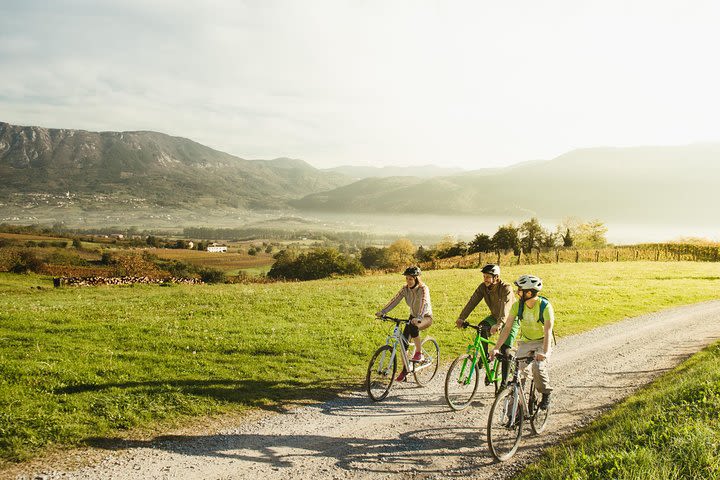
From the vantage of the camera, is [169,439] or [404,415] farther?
[404,415]

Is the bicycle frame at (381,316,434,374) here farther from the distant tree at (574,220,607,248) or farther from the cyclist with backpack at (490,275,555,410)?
the distant tree at (574,220,607,248)

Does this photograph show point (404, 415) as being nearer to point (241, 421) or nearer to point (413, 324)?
point (413, 324)

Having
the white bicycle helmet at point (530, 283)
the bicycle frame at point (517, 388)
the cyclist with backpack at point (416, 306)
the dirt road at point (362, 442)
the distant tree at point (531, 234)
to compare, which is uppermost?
the distant tree at point (531, 234)

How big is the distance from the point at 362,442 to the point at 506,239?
283 feet

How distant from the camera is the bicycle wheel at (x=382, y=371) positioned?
12219 mm

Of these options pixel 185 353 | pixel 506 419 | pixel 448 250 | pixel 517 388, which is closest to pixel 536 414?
pixel 506 419

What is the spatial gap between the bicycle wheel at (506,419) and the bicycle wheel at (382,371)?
3.25 metres

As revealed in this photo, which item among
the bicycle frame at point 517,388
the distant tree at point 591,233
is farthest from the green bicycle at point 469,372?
the distant tree at point 591,233

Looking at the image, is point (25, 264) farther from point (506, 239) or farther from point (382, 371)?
point (506, 239)

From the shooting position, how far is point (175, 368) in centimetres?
1376

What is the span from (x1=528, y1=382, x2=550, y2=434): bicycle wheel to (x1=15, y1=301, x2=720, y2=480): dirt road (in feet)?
0.66

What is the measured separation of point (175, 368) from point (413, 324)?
7427mm

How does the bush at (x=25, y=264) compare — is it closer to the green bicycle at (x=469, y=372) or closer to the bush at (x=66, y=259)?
the bush at (x=66, y=259)

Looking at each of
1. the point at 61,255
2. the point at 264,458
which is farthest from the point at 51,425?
the point at 61,255
